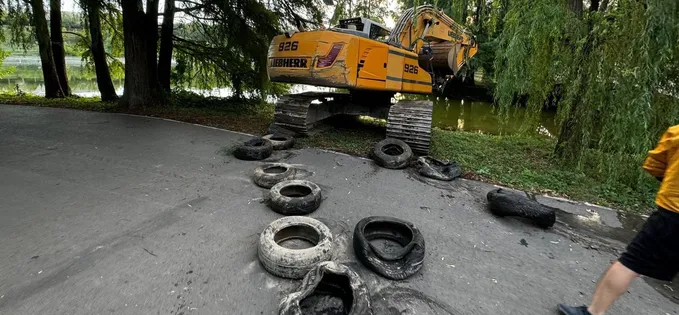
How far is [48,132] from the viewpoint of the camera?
6008 millimetres

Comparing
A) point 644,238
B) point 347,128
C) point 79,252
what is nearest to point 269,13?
point 347,128

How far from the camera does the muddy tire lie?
2.39 metres

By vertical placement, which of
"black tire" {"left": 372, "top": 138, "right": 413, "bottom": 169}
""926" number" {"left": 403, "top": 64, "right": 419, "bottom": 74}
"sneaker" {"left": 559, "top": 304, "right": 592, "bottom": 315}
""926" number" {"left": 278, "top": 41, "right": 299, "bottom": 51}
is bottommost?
"sneaker" {"left": 559, "top": 304, "right": 592, "bottom": 315}

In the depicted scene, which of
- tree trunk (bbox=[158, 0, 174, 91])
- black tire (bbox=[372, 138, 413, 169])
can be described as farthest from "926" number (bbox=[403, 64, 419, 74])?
tree trunk (bbox=[158, 0, 174, 91])

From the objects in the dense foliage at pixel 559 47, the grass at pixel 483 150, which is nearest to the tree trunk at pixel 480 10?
the dense foliage at pixel 559 47

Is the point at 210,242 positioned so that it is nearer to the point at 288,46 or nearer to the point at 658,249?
the point at 658,249

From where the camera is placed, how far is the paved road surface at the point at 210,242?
7.20 feet

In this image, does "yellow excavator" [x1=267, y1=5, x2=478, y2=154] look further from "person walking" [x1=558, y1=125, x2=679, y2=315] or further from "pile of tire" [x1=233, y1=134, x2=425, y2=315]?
"person walking" [x1=558, y1=125, x2=679, y2=315]

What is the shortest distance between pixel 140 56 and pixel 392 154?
25.1 ft

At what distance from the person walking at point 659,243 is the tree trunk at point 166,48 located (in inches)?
453

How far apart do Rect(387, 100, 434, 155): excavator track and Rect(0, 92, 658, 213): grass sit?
425mm

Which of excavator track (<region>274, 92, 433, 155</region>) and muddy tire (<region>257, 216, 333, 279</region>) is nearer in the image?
muddy tire (<region>257, 216, 333, 279</region>)

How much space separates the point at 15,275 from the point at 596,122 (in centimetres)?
626

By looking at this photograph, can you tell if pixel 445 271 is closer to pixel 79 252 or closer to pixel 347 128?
pixel 79 252
